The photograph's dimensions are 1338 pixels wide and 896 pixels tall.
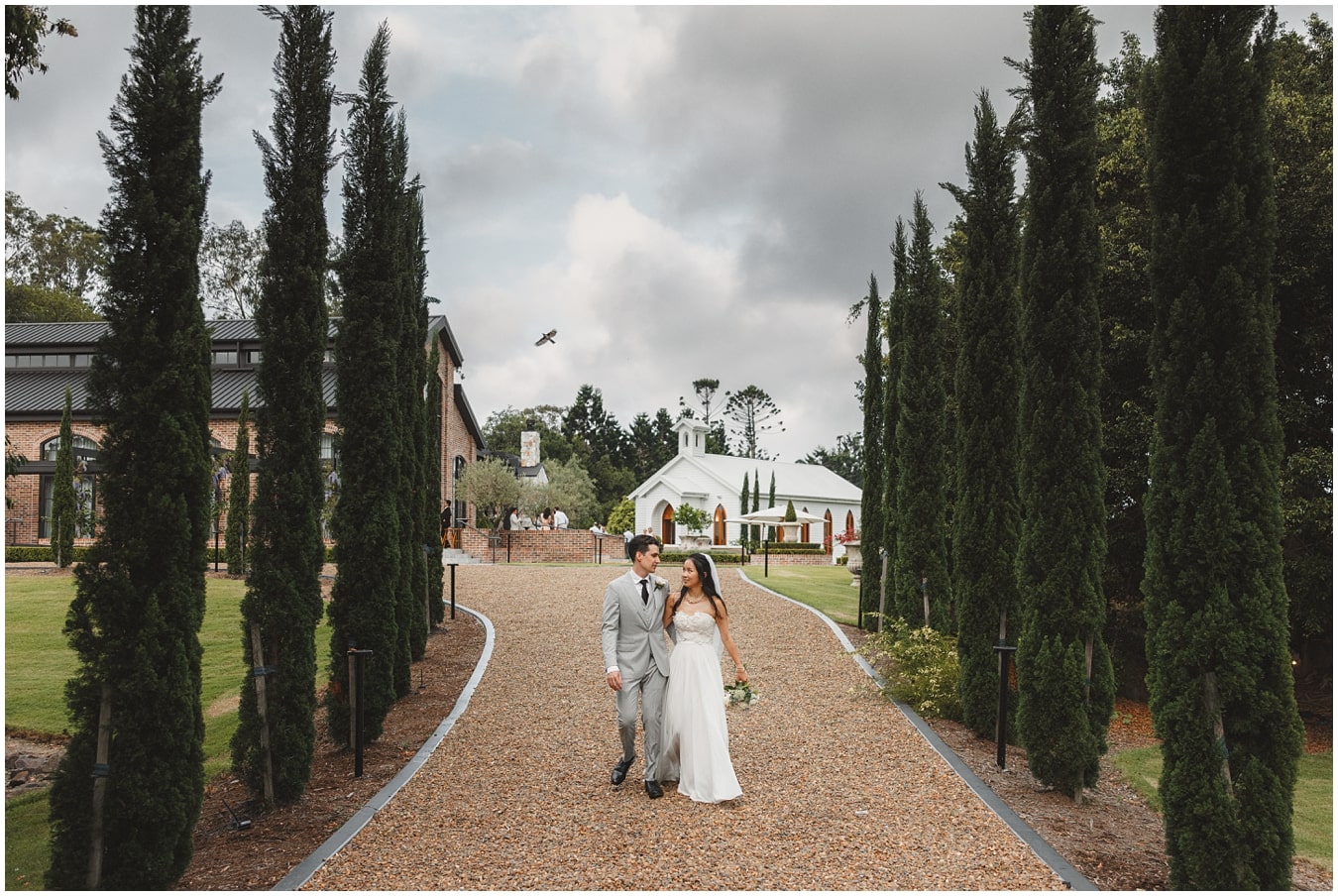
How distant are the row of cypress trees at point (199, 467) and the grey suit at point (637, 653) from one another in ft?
7.82

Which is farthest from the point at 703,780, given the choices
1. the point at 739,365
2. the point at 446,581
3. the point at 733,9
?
the point at 739,365

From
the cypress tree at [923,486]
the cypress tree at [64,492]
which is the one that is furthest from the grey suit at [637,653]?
the cypress tree at [64,492]

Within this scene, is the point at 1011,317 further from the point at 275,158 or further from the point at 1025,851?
the point at 275,158

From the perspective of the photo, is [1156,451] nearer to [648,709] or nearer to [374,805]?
[648,709]

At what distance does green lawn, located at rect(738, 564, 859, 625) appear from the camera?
17.6 m

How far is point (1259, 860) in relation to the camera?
464cm

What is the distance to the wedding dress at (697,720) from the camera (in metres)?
6.43

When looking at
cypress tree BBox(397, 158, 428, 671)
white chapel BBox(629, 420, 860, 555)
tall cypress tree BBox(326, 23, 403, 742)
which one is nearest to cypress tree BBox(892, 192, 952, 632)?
cypress tree BBox(397, 158, 428, 671)

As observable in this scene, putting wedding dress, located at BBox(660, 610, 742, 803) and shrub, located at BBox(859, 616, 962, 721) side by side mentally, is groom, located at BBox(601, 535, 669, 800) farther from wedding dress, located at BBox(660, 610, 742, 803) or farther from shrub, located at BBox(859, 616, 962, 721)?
shrub, located at BBox(859, 616, 962, 721)

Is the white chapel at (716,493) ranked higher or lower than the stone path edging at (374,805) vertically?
higher

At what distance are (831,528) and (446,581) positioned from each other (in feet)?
105

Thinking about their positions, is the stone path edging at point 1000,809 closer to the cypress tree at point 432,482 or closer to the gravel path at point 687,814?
the gravel path at point 687,814

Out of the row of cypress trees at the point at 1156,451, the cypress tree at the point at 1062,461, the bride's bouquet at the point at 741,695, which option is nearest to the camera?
the row of cypress trees at the point at 1156,451

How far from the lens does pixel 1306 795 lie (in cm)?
905
